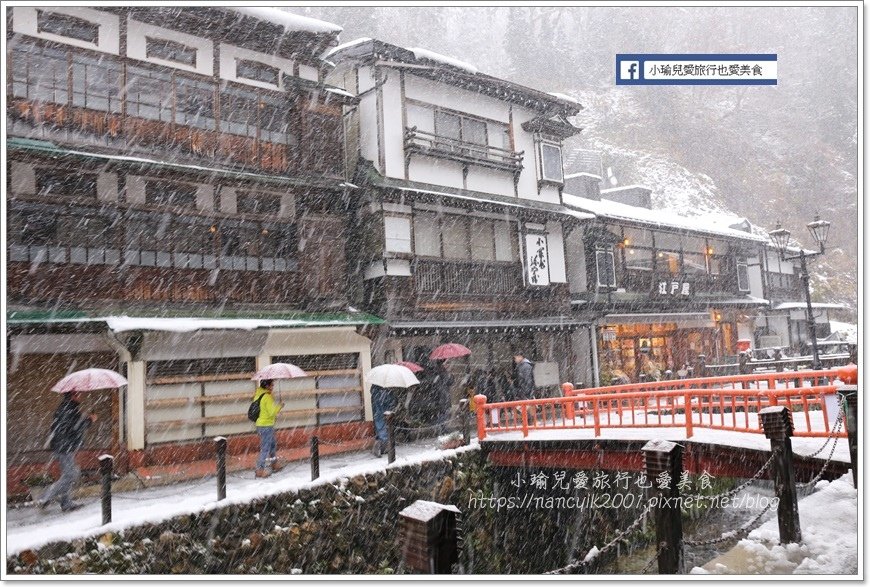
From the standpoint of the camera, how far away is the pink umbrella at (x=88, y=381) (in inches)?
348

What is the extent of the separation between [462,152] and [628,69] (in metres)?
9.27

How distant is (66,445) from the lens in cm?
888

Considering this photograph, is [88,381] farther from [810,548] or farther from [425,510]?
[810,548]

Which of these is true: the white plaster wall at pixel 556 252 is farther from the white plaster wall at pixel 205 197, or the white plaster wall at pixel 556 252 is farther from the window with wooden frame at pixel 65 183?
the window with wooden frame at pixel 65 183

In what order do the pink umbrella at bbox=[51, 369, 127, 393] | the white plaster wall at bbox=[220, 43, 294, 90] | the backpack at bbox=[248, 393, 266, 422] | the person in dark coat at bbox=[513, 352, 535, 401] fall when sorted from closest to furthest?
1. the pink umbrella at bbox=[51, 369, 127, 393]
2. the backpack at bbox=[248, 393, 266, 422]
3. the white plaster wall at bbox=[220, 43, 294, 90]
4. the person in dark coat at bbox=[513, 352, 535, 401]

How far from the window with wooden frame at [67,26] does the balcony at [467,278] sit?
28.0 ft

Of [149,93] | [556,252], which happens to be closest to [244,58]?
[149,93]

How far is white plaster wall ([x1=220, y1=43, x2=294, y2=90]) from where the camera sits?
1302 centimetres

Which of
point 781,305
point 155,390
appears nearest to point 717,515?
point 155,390

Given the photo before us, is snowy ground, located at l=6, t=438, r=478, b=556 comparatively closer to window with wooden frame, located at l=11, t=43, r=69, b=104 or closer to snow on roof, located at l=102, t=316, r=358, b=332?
snow on roof, located at l=102, t=316, r=358, b=332

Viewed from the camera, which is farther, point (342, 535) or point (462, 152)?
point (462, 152)

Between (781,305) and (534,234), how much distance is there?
52.4ft

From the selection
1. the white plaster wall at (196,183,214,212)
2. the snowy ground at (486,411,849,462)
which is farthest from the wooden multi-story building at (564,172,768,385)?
the white plaster wall at (196,183,214,212)

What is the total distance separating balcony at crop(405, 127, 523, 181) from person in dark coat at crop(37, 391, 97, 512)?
9755mm
